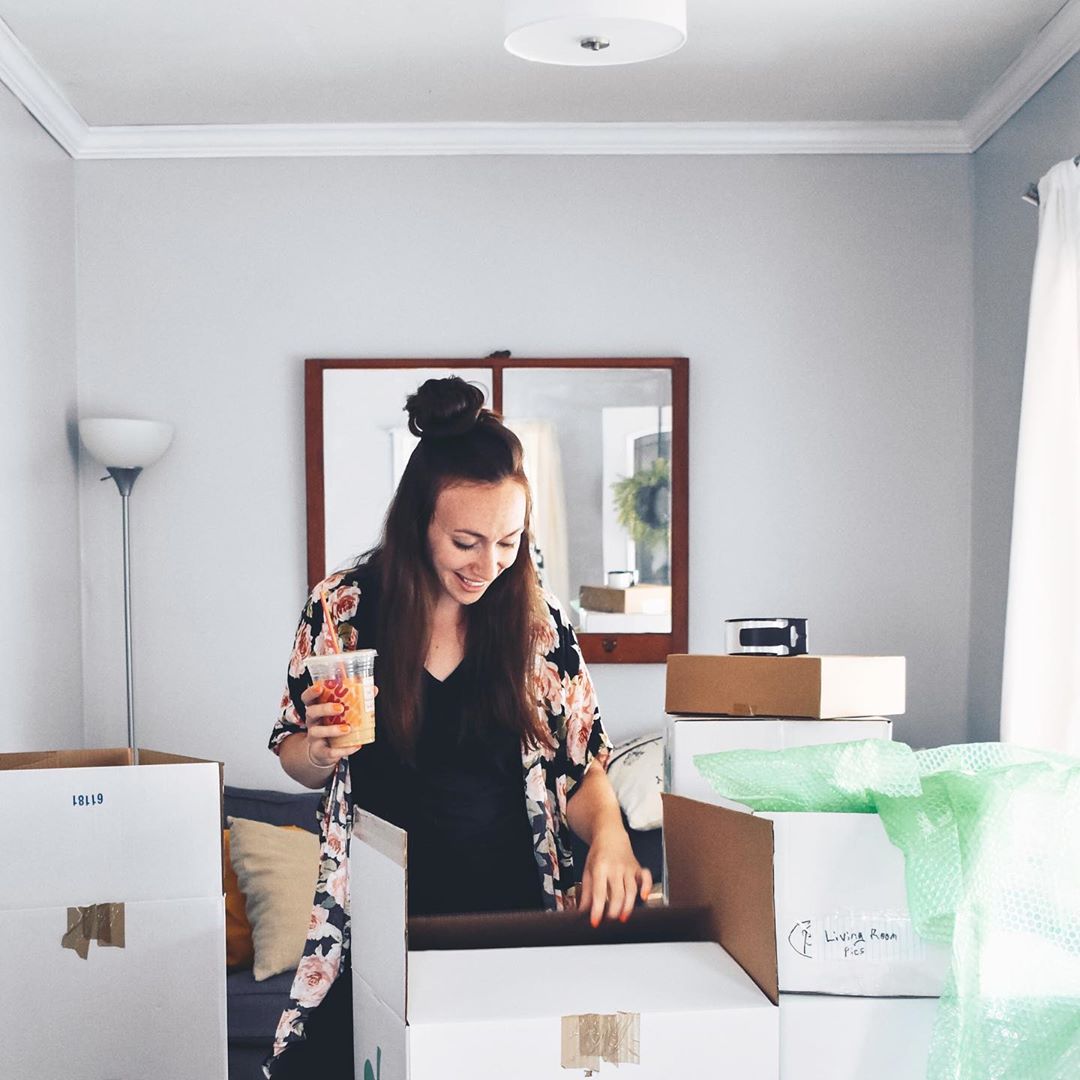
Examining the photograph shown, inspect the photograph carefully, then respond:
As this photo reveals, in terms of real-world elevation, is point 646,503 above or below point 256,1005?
above

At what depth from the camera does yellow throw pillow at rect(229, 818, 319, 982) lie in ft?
9.32

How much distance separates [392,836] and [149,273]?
2.99 meters

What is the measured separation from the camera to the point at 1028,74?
3.05 meters

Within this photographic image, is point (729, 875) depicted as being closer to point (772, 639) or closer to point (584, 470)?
point (772, 639)

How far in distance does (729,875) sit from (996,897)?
24 cm

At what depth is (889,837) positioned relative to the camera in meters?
0.99

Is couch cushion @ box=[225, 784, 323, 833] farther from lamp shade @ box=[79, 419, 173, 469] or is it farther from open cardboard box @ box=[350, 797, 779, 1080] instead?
open cardboard box @ box=[350, 797, 779, 1080]

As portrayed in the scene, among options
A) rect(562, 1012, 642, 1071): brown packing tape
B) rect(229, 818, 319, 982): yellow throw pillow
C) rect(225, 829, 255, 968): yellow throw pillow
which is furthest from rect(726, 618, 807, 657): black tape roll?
rect(225, 829, 255, 968): yellow throw pillow

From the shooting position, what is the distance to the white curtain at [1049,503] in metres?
2.71

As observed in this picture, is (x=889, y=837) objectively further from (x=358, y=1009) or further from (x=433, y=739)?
(x=433, y=739)

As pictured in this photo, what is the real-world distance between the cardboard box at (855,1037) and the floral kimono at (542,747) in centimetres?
66

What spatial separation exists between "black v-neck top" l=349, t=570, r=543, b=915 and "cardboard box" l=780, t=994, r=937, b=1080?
678 mm

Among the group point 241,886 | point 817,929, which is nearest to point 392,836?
point 817,929

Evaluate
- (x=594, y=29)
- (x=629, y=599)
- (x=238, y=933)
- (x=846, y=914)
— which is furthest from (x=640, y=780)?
(x=846, y=914)
